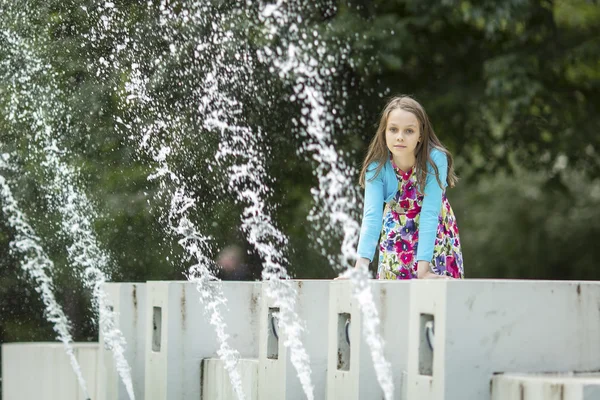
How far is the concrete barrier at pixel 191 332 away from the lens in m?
6.92

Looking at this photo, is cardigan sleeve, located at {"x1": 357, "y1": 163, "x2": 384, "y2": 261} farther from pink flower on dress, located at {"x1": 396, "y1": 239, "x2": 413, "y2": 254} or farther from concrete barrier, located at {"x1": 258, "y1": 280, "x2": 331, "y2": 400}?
concrete barrier, located at {"x1": 258, "y1": 280, "x2": 331, "y2": 400}

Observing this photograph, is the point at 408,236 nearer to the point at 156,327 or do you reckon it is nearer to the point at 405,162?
the point at 405,162

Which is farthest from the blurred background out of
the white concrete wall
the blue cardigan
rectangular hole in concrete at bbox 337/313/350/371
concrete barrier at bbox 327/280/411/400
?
concrete barrier at bbox 327/280/411/400

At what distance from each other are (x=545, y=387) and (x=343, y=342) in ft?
4.61

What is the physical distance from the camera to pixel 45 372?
8.92m

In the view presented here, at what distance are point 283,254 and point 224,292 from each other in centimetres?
695

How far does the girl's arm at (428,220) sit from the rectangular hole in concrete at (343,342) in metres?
0.42

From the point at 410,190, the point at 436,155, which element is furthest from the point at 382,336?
the point at 436,155

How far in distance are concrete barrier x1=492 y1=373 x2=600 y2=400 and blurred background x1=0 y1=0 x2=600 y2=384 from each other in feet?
24.3

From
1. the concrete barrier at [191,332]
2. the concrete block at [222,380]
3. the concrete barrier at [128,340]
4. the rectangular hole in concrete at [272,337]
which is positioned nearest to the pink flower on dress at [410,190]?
the rectangular hole in concrete at [272,337]

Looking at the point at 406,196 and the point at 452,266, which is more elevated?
the point at 406,196

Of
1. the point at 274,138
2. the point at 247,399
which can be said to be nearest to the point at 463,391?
the point at 247,399

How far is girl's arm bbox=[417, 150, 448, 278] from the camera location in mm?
5383

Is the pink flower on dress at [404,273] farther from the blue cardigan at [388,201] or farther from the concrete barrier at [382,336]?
the concrete barrier at [382,336]
